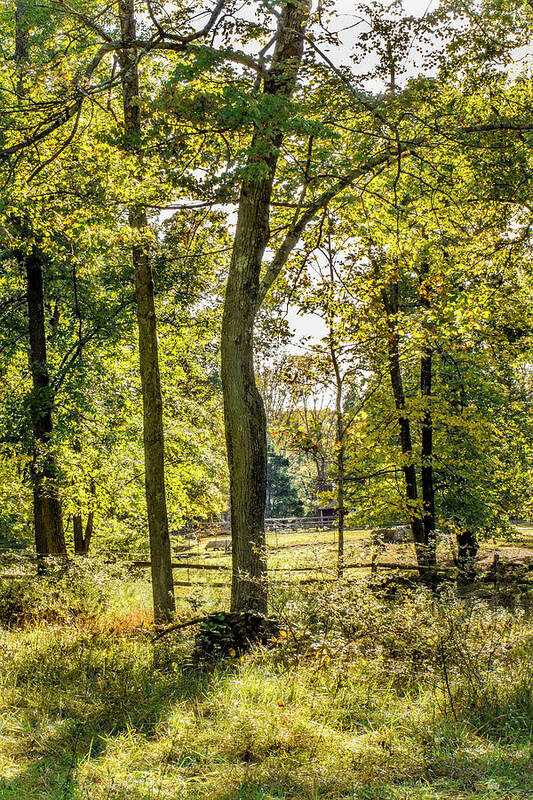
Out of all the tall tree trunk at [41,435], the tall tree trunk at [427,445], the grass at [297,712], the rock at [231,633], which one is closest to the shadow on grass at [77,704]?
the grass at [297,712]

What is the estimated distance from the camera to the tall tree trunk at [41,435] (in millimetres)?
10844

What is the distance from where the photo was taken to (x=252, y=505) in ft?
23.2

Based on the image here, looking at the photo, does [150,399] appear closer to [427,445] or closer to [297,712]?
[297,712]

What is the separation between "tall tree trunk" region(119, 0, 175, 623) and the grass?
1.62m

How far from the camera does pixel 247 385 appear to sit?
23.6 ft

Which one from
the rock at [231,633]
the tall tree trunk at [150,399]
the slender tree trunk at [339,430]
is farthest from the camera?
the slender tree trunk at [339,430]

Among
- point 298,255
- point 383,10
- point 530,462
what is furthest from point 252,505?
point 530,462

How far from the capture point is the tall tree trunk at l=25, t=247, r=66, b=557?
1084 cm

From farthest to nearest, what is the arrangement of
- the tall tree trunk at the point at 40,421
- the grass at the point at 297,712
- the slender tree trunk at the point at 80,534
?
the slender tree trunk at the point at 80,534, the tall tree trunk at the point at 40,421, the grass at the point at 297,712

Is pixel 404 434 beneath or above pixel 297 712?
above

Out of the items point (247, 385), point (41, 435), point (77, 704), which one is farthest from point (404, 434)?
point (77, 704)

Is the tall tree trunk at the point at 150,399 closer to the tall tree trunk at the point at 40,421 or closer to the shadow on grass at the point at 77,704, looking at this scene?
the shadow on grass at the point at 77,704

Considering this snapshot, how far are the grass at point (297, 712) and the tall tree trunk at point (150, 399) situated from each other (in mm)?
1617

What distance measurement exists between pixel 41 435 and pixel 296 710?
28.4 feet
